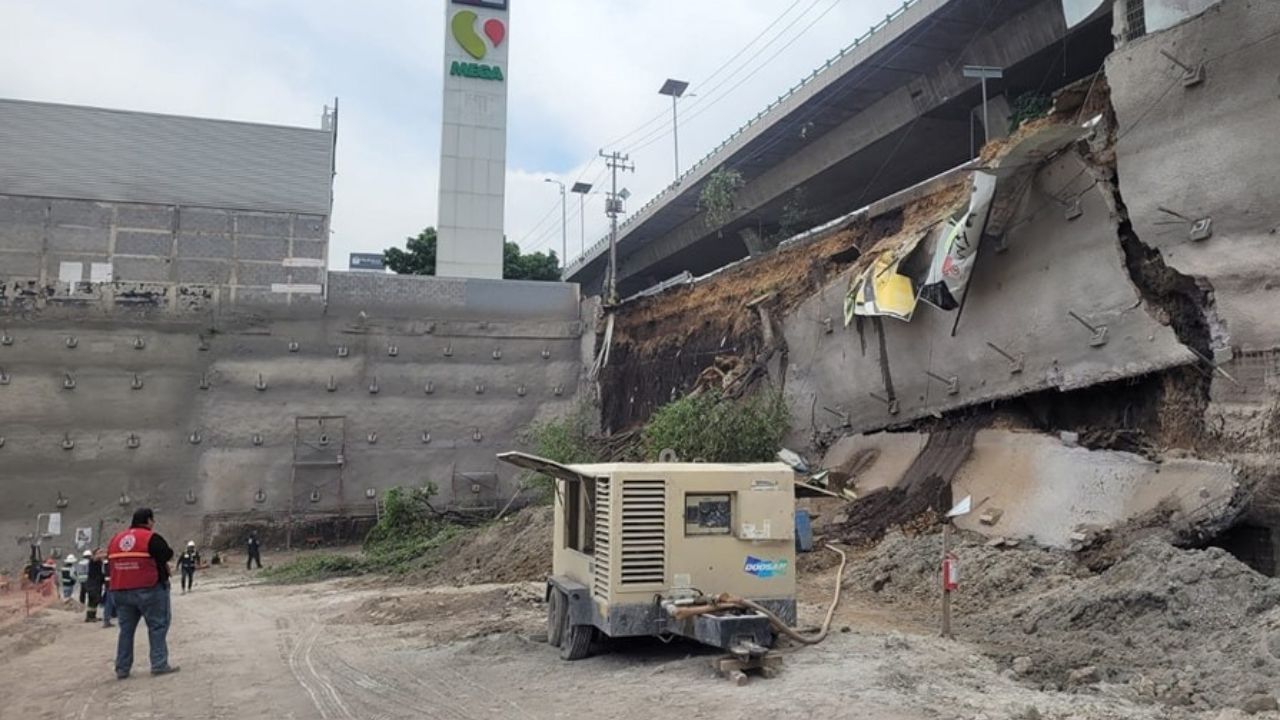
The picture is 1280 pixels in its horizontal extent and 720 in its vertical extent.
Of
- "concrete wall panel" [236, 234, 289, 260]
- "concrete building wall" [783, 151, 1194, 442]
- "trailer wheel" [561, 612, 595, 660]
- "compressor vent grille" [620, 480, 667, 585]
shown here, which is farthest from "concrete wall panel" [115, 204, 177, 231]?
"compressor vent grille" [620, 480, 667, 585]

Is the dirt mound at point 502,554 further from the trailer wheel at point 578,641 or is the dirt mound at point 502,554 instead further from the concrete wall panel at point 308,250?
the concrete wall panel at point 308,250

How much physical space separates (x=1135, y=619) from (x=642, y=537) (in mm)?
4943

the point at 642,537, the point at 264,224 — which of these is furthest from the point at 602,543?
the point at 264,224

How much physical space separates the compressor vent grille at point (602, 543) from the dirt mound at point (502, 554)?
805cm

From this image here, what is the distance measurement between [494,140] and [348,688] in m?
35.2

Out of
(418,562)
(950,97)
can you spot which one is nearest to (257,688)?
(418,562)

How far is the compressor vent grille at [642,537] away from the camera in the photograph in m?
8.35

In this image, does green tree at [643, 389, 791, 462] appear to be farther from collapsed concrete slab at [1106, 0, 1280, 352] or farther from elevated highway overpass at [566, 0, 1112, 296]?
elevated highway overpass at [566, 0, 1112, 296]

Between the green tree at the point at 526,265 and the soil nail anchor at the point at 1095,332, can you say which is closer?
the soil nail anchor at the point at 1095,332

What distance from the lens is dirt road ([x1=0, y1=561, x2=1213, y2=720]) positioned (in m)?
6.80

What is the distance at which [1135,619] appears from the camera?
870 cm

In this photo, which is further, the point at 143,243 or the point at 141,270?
A: the point at 143,243

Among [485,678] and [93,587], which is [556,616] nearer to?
[485,678]

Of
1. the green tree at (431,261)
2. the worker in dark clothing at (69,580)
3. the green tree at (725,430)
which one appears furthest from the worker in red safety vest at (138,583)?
the green tree at (431,261)
